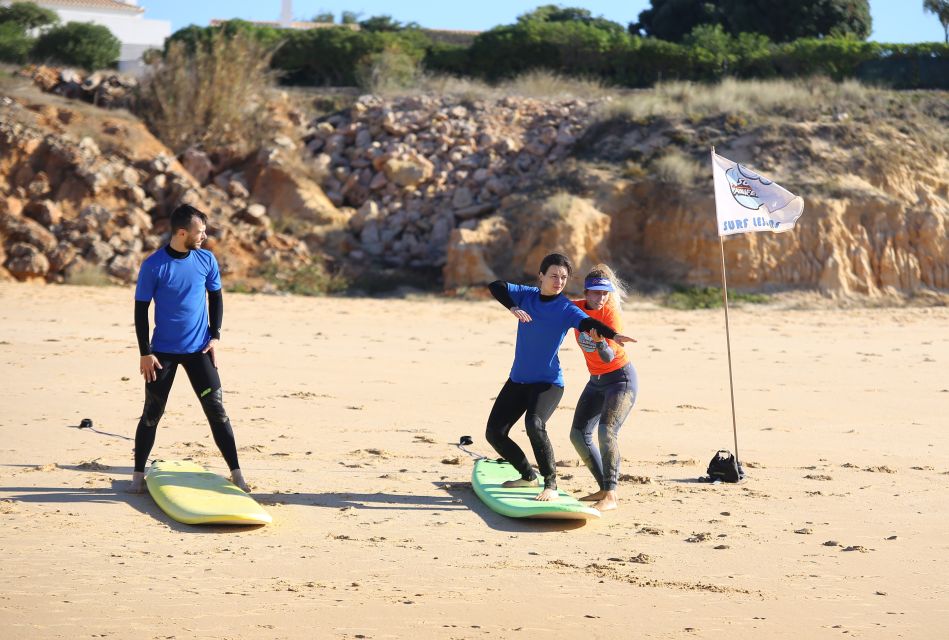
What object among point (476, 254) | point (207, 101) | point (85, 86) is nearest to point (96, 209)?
point (207, 101)

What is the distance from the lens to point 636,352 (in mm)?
14062

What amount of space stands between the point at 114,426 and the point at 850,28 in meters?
31.6

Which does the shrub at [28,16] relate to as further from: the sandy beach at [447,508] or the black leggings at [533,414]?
the black leggings at [533,414]

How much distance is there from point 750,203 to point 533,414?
2.68m

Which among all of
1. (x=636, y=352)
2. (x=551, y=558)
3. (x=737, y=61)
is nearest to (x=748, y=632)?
(x=551, y=558)

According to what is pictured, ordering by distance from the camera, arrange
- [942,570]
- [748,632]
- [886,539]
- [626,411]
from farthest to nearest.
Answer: [626,411], [886,539], [942,570], [748,632]

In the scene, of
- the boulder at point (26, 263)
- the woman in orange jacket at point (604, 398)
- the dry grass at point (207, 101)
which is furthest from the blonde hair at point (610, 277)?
the dry grass at point (207, 101)

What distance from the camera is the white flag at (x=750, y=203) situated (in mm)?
8445

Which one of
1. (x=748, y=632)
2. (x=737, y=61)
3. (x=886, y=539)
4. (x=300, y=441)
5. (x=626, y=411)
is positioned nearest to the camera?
(x=748, y=632)

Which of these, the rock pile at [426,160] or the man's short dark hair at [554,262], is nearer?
the man's short dark hair at [554,262]

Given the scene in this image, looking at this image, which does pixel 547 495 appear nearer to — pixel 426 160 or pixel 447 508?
pixel 447 508

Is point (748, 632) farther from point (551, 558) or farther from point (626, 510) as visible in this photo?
point (626, 510)

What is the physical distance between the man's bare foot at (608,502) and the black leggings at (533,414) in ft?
1.01

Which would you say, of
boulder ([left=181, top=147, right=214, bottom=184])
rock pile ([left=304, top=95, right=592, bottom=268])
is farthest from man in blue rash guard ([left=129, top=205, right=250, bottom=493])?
boulder ([left=181, top=147, right=214, bottom=184])
